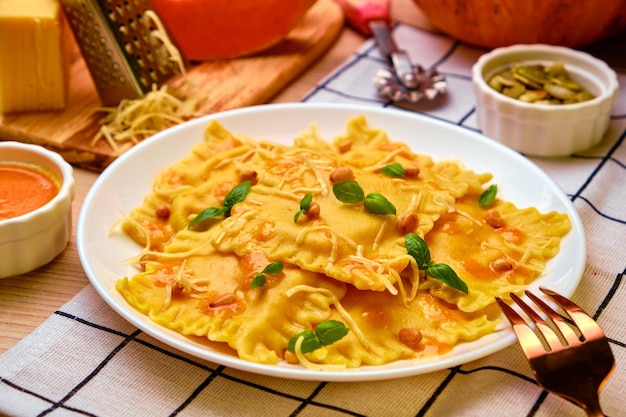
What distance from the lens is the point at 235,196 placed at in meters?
3.49

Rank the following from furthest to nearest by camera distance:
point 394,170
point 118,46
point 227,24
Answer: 1. point 227,24
2. point 118,46
3. point 394,170

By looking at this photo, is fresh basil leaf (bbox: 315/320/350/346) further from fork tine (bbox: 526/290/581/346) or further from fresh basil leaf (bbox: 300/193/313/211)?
fork tine (bbox: 526/290/581/346)

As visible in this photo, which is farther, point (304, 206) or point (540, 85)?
point (540, 85)

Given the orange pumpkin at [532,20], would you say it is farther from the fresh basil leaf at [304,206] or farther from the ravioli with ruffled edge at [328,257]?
the fresh basil leaf at [304,206]

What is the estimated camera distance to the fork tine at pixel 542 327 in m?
2.80

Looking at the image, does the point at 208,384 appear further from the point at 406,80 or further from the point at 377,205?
the point at 406,80

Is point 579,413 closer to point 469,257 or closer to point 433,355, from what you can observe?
point 433,355

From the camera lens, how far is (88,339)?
3.25 m

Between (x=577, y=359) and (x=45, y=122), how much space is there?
3410 millimetres

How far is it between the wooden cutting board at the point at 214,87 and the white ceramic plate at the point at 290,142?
22.0 inches

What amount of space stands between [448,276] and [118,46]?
2.72 metres

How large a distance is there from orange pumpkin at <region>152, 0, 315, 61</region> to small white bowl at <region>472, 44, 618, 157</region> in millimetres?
1464

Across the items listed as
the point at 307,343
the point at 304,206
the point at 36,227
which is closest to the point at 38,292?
the point at 36,227

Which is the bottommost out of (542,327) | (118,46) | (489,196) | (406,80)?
(406,80)
